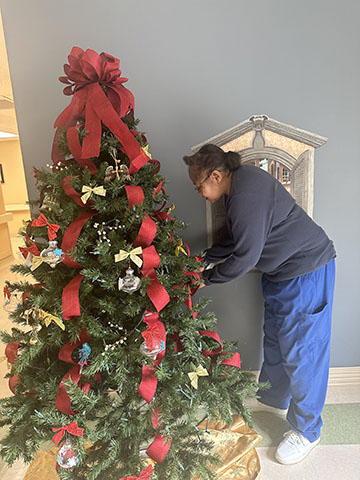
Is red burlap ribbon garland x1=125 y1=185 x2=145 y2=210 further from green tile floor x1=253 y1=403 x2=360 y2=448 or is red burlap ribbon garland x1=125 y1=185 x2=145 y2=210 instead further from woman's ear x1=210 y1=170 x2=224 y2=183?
green tile floor x1=253 y1=403 x2=360 y2=448

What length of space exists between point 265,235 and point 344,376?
1282mm

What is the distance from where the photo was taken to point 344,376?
194 cm

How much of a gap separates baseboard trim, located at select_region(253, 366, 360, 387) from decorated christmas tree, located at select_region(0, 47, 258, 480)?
1056 millimetres

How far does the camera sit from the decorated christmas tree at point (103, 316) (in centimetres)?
94

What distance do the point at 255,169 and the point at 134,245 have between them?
0.65 meters

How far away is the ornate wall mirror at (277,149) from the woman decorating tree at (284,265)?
0.23 metres

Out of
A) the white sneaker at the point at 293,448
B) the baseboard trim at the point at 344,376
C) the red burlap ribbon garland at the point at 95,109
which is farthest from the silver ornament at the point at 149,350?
the baseboard trim at the point at 344,376

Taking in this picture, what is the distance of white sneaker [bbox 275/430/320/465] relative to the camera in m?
1.49

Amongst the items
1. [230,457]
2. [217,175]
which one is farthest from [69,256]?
[230,457]

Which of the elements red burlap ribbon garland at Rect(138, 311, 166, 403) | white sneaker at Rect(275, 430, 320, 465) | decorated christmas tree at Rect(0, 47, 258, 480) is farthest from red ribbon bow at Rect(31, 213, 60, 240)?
white sneaker at Rect(275, 430, 320, 465)

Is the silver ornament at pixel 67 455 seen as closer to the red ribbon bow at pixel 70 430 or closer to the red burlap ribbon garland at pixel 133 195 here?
the red ribbon bow at pixel 70 430

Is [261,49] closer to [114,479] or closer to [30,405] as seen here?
[30,405]

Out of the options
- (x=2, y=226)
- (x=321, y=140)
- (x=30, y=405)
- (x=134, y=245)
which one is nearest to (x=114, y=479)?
(x=30, y=405)

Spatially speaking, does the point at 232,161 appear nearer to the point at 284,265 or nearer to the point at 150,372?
the point at 284,265
